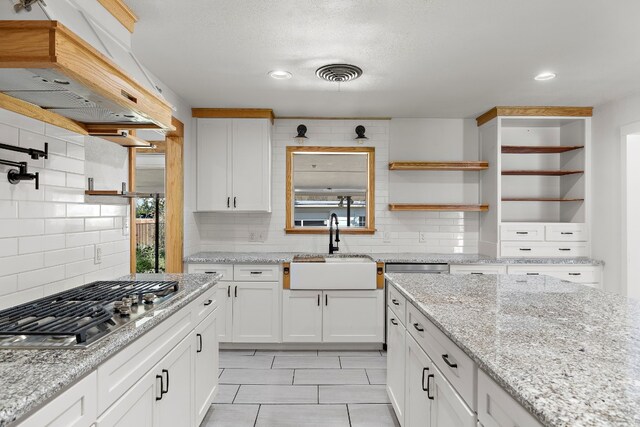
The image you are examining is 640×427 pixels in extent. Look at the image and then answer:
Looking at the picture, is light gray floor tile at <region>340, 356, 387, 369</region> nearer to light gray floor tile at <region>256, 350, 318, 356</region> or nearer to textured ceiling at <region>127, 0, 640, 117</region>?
light gray floor tile at <region>256, 350, 318, 356</region>

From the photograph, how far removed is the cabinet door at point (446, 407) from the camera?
1.30 m

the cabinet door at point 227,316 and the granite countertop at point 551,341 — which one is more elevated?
the granite countertop at point 551,341

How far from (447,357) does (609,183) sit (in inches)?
134

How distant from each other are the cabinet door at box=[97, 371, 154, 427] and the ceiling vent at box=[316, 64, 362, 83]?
2.26 meters

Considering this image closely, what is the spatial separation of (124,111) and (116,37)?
0.46m

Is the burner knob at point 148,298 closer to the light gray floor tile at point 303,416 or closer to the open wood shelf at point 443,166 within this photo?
the light gray floor tile at point 303,416

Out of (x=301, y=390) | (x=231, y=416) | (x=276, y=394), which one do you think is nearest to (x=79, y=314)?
(x=231, y=416)

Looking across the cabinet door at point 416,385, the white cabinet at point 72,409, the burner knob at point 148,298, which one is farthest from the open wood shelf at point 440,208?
the white cabinet at point 72,409

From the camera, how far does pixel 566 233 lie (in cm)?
405

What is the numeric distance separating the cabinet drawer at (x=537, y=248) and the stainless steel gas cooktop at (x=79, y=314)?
326 cm

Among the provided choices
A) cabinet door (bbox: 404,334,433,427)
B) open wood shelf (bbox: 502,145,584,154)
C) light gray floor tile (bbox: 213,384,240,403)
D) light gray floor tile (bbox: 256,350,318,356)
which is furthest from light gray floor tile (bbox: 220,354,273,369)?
open wood shelf (bbox: 502,145,584,154)

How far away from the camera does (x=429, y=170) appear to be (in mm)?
4473

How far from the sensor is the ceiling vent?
2896 millimetres

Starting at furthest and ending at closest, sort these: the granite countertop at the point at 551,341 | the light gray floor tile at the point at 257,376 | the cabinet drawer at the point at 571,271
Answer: the cabinet drawer at the point at 571,271, the light gray floor tile at the point at 257,376, the granite countertop at the point at 551,341
